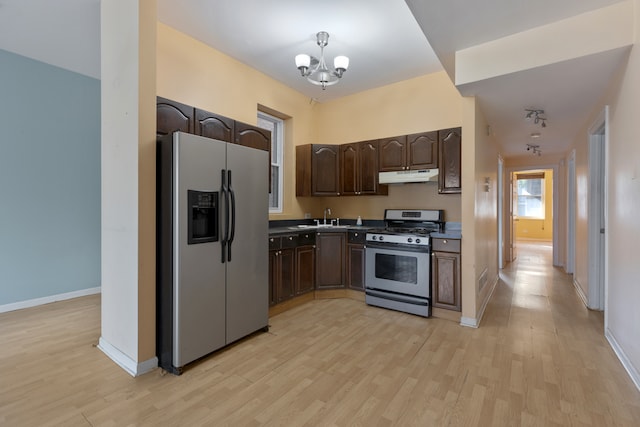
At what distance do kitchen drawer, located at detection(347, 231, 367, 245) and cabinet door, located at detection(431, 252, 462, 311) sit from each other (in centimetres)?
91

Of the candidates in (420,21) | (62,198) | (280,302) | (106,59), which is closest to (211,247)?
(280,302)

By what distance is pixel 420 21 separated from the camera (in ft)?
7.44

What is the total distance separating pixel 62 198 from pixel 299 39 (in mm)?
3668

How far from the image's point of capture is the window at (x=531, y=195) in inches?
428

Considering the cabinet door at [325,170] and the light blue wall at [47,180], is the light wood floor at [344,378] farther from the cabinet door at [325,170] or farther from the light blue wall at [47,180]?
the cabinet door at [325,170]

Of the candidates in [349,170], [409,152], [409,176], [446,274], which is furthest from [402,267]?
[349,170]

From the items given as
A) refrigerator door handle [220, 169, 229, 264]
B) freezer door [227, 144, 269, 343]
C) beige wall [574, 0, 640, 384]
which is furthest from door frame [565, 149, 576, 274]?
refrigerator door handle [220, 169, 229, 264]

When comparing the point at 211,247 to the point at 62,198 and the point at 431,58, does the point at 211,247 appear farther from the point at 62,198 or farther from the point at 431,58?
the point at 431,58

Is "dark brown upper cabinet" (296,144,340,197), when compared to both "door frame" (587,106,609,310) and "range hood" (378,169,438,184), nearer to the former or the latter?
"range hood" (378,169,438,184)

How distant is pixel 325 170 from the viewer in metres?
4.55

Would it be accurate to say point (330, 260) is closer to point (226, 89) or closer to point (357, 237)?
point (357, 237)

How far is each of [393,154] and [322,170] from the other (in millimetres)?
1099

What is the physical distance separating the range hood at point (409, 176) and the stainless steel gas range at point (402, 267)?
542 millimetres

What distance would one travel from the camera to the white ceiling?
2266mm
